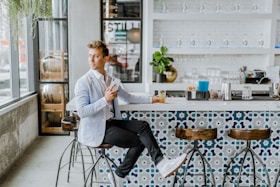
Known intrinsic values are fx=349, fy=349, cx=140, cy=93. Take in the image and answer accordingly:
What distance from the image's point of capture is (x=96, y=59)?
331 cm

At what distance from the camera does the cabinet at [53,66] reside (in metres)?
6.54

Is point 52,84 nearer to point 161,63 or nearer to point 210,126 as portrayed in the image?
point 161,63

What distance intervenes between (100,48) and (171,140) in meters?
1.24

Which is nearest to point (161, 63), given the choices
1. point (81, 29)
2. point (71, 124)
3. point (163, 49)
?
point (163, 49)

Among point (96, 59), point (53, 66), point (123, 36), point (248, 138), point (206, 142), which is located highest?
point (123, 36)

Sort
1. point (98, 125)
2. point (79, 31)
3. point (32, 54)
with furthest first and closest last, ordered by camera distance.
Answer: point (32, 54), point (79, 31), point (98, 125)

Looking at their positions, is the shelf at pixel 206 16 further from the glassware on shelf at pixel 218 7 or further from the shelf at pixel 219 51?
the shelf at pixel 219 51

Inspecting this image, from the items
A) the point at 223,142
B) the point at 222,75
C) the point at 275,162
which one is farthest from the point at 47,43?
the point at 275,162

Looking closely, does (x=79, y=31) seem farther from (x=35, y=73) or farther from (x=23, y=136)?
(x=23, y=136)

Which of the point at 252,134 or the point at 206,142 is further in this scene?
the point at 206,142

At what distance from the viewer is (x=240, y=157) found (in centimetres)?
376

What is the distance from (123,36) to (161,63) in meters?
0.99

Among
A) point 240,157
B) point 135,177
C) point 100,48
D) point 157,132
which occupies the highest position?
point 100,48

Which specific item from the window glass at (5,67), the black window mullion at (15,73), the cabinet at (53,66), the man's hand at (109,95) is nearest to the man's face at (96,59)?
the man's hand at (109,95)
